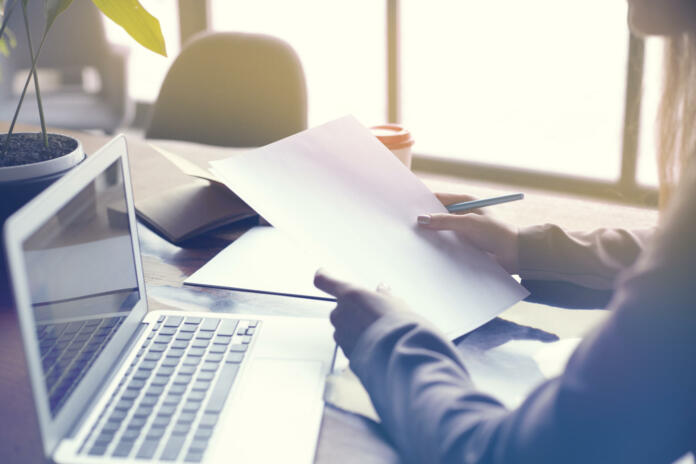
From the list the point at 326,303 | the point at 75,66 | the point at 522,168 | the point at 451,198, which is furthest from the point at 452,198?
the point at 75,66

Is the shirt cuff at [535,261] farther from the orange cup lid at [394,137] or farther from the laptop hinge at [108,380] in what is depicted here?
the laptop hinge at [108,380]

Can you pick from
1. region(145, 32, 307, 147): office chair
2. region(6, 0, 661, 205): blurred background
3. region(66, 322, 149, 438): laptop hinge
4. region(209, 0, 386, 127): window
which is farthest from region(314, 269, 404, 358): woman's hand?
region(209, 0, 386, 127): window

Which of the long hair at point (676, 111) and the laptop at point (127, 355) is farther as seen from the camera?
the long hair at point (676, 111)

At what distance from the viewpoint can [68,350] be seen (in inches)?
22.1

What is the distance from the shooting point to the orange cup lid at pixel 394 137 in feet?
3.29

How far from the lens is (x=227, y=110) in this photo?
170cm

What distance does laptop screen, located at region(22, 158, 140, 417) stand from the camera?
0.52 metres

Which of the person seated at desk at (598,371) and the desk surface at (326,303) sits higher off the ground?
the person seated at desk at (598,371)

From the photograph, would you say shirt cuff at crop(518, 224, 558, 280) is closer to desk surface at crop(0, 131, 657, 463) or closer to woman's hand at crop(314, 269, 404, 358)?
desk surface at crop(0, 131, 657, 463)

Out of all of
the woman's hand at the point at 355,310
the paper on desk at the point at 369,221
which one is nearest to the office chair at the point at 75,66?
the paper on desk at the point at 369,221

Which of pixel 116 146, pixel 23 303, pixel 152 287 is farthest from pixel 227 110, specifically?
pixel 23 303

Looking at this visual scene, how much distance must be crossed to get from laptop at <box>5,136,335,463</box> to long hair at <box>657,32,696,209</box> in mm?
415

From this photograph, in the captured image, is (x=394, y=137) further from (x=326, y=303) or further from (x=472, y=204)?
(x=326, y=303)

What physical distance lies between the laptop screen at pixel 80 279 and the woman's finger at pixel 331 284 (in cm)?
20
